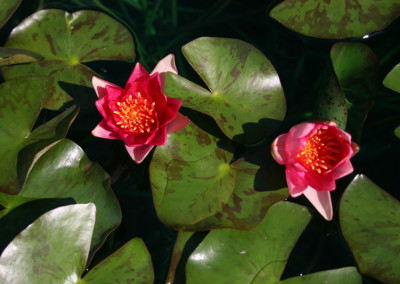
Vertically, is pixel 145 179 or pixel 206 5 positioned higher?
pixel 206 5

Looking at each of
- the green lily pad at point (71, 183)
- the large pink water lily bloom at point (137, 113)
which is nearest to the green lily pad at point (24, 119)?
the green lily pad at point (71, 183)

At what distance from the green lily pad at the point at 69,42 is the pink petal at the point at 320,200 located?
1.11m

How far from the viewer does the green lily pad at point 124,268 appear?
1.58m

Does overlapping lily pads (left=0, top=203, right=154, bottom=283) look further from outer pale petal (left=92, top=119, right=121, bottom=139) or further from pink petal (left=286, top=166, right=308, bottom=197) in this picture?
pink petal (left=286, top=166, right=308, bottom=197)

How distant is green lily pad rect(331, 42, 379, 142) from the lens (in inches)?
69.5

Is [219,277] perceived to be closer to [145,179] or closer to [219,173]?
[219,173]

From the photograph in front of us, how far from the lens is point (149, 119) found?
165 centimetres

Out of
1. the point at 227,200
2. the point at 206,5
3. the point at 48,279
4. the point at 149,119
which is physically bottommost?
the point at 48,279

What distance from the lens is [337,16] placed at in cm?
191

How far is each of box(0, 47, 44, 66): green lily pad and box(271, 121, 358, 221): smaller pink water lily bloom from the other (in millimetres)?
1214

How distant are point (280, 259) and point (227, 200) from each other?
34 cm

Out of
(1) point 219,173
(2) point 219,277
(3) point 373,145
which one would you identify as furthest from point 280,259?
(3) point 373,145

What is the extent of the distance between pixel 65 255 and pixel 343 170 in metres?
1.17

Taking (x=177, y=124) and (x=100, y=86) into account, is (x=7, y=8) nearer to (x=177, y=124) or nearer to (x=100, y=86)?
(x=100, y=86)
